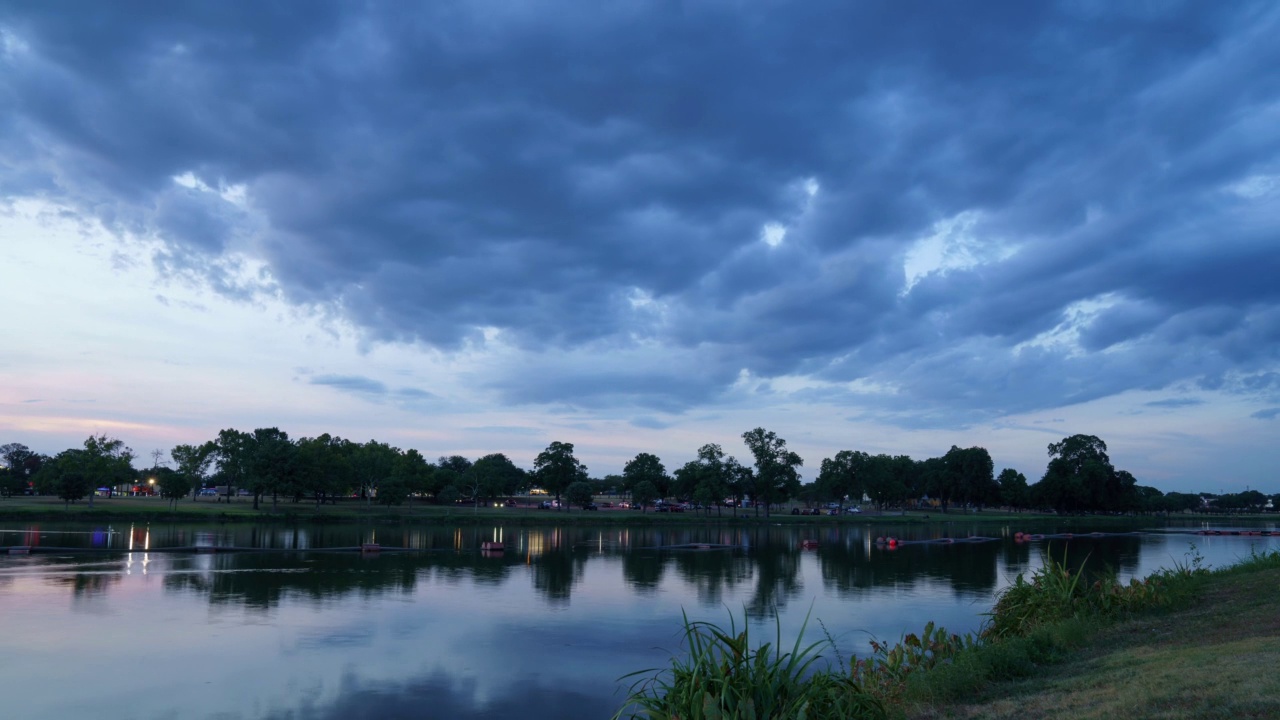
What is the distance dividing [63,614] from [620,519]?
78.3 metres

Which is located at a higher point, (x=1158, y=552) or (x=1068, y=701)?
(x=1068, y=701)

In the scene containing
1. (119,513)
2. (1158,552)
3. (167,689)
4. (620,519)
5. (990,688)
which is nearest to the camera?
(990,688)

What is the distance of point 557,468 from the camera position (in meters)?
135

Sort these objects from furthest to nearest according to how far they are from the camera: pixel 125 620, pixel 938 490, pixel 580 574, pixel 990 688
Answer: pixel 938 490 → pixel 580 574 → pixel 125 620 → pixel 990 688

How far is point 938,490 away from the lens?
163 m

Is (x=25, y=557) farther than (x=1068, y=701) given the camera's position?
Yes

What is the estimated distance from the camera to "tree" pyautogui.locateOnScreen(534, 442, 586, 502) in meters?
135

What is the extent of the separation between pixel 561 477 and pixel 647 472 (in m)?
15.0

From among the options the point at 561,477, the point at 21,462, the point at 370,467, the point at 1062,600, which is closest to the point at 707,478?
the point at 561,477

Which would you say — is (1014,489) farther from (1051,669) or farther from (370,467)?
(1051,669)

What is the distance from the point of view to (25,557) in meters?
47.9

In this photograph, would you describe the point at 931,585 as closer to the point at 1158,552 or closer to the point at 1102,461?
the point at 1158,552

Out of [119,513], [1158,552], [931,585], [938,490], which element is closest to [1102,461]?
[938,490]

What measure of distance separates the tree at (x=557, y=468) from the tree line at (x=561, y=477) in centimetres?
17
